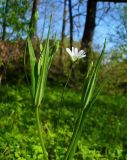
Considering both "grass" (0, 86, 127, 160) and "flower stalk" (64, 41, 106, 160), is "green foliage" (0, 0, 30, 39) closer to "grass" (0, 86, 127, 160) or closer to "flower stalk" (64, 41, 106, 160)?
"grass" (0, 86, 127, 160)

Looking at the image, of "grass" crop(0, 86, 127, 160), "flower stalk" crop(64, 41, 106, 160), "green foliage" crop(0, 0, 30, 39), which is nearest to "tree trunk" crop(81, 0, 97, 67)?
"grass" crop(0, 86, 127, 160)

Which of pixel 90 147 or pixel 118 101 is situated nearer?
pixel 90 147

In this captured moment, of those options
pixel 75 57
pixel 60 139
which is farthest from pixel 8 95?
pixel 75 57

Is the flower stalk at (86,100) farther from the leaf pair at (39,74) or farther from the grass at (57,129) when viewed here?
the grass at (57,129)

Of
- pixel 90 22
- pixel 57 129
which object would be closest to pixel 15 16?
pixel 57 129

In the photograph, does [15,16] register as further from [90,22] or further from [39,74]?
[90,22]

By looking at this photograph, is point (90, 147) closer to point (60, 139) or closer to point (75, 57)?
point (60, 139)

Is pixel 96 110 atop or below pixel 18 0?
below

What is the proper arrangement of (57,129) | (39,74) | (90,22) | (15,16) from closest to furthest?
(39,74) → (57,129) → (15,16) → (90,22)
